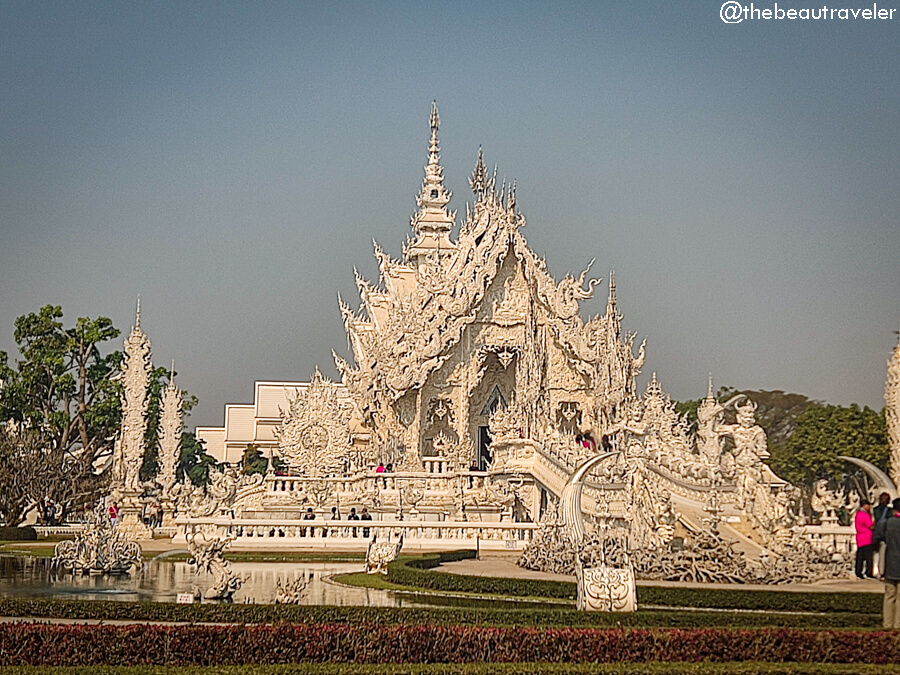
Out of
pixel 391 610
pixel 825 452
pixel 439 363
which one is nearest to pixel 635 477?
pixel 391 610

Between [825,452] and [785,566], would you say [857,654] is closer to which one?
[785,566]

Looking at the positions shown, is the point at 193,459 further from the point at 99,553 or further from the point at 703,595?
the point at 703,595

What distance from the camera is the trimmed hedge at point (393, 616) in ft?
37.8

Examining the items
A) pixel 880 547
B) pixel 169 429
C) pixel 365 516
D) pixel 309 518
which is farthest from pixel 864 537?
pixel 169 429

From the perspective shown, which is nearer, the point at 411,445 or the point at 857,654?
the point at 857,654

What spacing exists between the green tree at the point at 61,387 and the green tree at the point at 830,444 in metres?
23.7

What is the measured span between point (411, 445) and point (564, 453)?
7.06 metres

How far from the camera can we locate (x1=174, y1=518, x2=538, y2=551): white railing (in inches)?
903

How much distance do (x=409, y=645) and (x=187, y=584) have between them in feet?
23.9

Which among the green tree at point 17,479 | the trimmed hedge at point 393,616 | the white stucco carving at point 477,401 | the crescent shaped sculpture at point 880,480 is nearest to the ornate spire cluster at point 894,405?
the white stucco carving at point 477,401

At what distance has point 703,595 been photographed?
1433cm

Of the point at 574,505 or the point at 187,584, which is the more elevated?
the point at 574,505

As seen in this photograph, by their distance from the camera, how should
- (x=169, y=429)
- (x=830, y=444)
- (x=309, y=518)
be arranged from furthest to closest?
(x=830, y=444)
(x=169, y=429)
(x=309, y=518)

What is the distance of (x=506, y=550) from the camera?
75.9 ft
